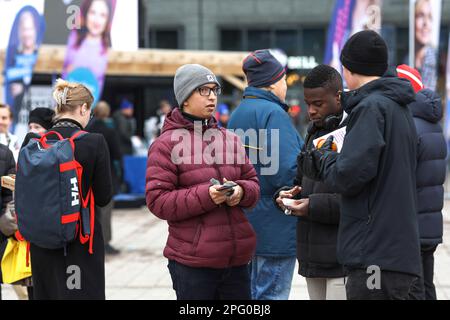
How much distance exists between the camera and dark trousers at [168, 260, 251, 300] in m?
3.96

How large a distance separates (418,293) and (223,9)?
21.6 m

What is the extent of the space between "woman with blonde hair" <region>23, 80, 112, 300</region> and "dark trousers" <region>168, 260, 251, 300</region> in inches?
26.9

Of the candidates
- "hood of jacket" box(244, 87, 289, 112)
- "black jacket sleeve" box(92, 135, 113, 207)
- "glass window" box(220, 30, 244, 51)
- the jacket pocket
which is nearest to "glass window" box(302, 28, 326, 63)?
"glass window" box(220, 30, 244, 51)

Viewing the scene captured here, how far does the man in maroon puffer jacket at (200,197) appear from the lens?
3906 millimetres

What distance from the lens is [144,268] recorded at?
28.1 feet

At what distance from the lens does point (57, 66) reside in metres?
14.8

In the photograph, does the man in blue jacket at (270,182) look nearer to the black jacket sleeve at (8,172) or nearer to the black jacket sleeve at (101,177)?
the black jacket sleeve at (101,177)

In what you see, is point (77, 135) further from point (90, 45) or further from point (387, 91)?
point (90, 45)

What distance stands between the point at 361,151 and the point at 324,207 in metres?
0.76

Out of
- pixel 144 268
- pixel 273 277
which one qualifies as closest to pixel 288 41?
pixel 144 268

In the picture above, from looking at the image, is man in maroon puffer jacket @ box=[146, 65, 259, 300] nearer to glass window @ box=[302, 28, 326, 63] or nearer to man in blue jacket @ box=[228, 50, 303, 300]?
man in blue jacket @ box=[228, 50, 303, 300]

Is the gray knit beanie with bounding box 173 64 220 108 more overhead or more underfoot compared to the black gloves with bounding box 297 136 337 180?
more overhead
